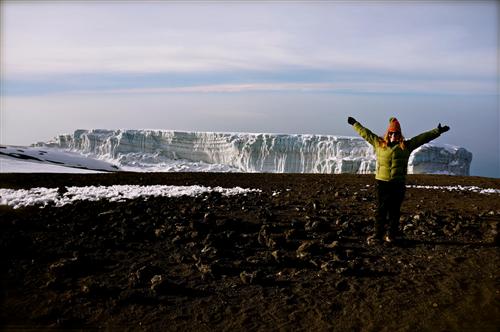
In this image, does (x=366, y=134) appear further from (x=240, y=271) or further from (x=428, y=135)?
(x=240, y=271)

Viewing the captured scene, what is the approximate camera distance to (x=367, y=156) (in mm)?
41031

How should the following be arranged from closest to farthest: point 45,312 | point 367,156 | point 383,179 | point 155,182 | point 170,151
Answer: point 45,312 → point 383,179 → point 155,182 → point 367,156 → point 170,151

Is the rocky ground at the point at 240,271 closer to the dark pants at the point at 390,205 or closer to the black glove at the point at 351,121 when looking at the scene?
the dark pants at the point at 390,205

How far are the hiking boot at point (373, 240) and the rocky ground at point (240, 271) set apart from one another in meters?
0.19

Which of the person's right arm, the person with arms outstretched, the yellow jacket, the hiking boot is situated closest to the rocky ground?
the hiking boot

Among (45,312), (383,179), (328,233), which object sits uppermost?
(383,179)

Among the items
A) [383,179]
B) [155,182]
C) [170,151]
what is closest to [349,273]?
[383,179]

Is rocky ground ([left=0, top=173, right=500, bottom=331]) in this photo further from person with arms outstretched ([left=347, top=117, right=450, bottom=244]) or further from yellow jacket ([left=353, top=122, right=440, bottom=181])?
yellow jacket ([left=353, top=122, right=440, bottom=181])

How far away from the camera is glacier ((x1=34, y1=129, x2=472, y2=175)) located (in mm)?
39375

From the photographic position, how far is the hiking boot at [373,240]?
6637 mm

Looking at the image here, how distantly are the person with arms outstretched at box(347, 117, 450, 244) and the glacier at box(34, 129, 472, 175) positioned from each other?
1310 inches

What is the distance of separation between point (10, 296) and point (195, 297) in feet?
7.40

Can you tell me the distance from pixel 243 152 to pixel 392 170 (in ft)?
139

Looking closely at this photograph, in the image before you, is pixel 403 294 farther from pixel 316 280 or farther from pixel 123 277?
pixel 123 277
